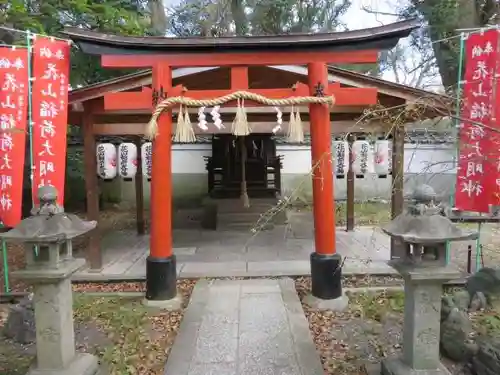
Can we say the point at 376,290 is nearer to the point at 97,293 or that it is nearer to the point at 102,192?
the point at 97,293

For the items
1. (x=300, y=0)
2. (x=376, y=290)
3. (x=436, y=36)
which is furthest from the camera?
(x=300, y=0)

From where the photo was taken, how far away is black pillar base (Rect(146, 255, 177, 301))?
18.5ft

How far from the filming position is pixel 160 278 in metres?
5.66

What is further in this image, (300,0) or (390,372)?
(300,0)

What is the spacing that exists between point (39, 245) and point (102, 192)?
501 inches

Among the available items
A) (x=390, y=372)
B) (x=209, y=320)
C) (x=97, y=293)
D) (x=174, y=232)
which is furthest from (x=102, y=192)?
(x=390, y=372)

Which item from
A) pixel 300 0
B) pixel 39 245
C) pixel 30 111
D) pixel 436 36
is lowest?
pixel 39 245

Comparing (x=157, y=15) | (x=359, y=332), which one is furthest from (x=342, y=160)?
(x=157, y=15)

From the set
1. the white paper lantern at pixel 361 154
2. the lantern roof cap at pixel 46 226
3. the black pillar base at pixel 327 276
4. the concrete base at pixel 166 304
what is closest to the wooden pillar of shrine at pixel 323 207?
the black pillar base at pixel 327 276

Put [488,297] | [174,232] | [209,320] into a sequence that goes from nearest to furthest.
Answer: [209,320] < [488,297] < [174,232]

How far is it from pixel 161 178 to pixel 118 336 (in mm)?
2081

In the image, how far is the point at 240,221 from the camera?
438 inches

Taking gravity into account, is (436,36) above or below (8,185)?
above

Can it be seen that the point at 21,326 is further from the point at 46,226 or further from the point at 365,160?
the point at 365,160
